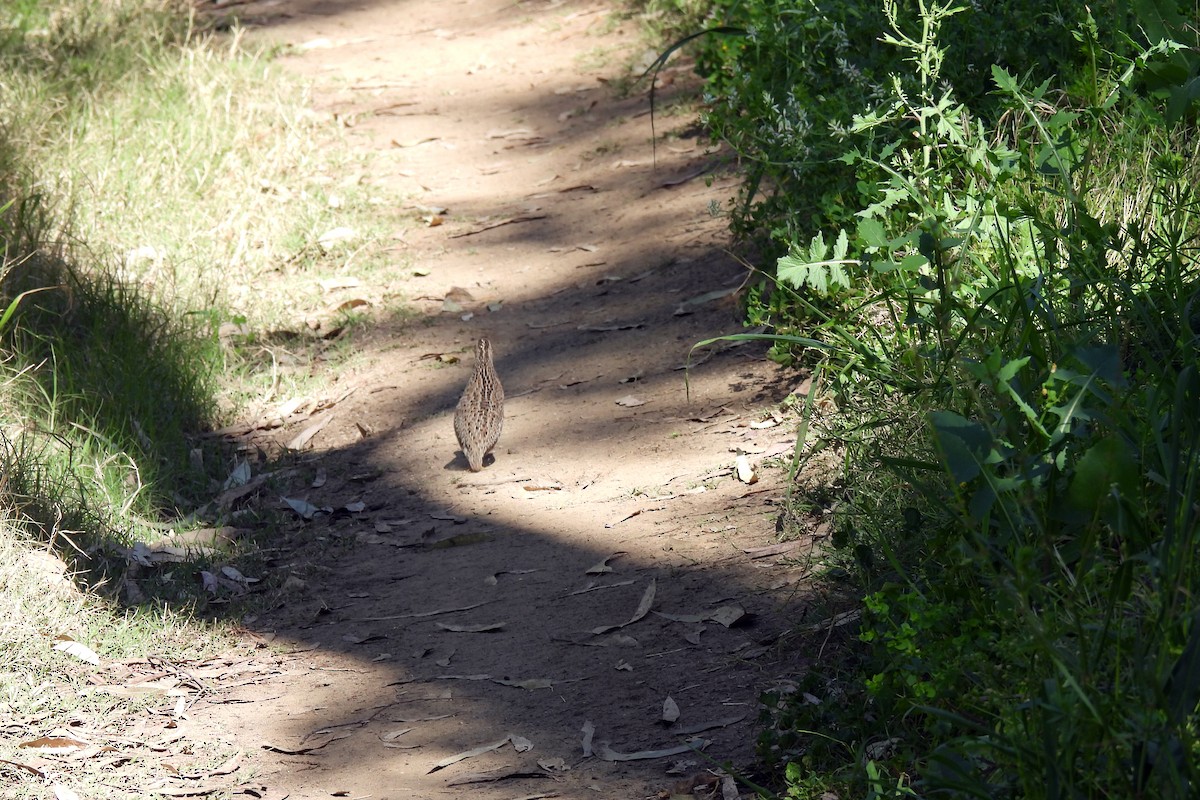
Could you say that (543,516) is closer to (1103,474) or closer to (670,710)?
(670,710)

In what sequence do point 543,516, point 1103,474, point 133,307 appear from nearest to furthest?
point 1103,474 < point 543,516 < point 133,307

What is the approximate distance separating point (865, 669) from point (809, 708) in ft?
0.80

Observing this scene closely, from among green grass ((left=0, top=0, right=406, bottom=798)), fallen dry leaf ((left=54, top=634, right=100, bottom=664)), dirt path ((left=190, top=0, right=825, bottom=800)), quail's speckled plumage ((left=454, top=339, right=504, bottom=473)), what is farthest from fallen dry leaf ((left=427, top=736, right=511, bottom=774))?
quail's speckled plumage ((left=454, top=339, right=504, bottom=473))

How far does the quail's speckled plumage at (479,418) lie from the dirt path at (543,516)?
15 centimetres

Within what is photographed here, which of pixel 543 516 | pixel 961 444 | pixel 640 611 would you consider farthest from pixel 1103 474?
pixel 543 516

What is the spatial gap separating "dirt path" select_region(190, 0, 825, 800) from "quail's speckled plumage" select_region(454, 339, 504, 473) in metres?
0.15

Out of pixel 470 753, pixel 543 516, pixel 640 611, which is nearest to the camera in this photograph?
pixel 470 753

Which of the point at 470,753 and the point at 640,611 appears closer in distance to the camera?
the point at 470,753

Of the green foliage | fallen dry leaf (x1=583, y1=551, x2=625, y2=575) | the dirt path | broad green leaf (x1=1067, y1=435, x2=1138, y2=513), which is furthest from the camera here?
fallen dry leaf (x1=583, y1=551, x2=625, y2=575)

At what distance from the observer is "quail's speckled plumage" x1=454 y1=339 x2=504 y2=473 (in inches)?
224

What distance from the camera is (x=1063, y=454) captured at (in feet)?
10.2

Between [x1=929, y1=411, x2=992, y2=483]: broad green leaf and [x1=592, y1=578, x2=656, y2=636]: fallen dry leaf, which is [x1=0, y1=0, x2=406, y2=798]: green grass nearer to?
[x1=592, y1=578, x2=656, y2=636]: fallen dry leaf

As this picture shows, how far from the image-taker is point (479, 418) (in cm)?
568

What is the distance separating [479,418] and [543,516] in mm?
695
